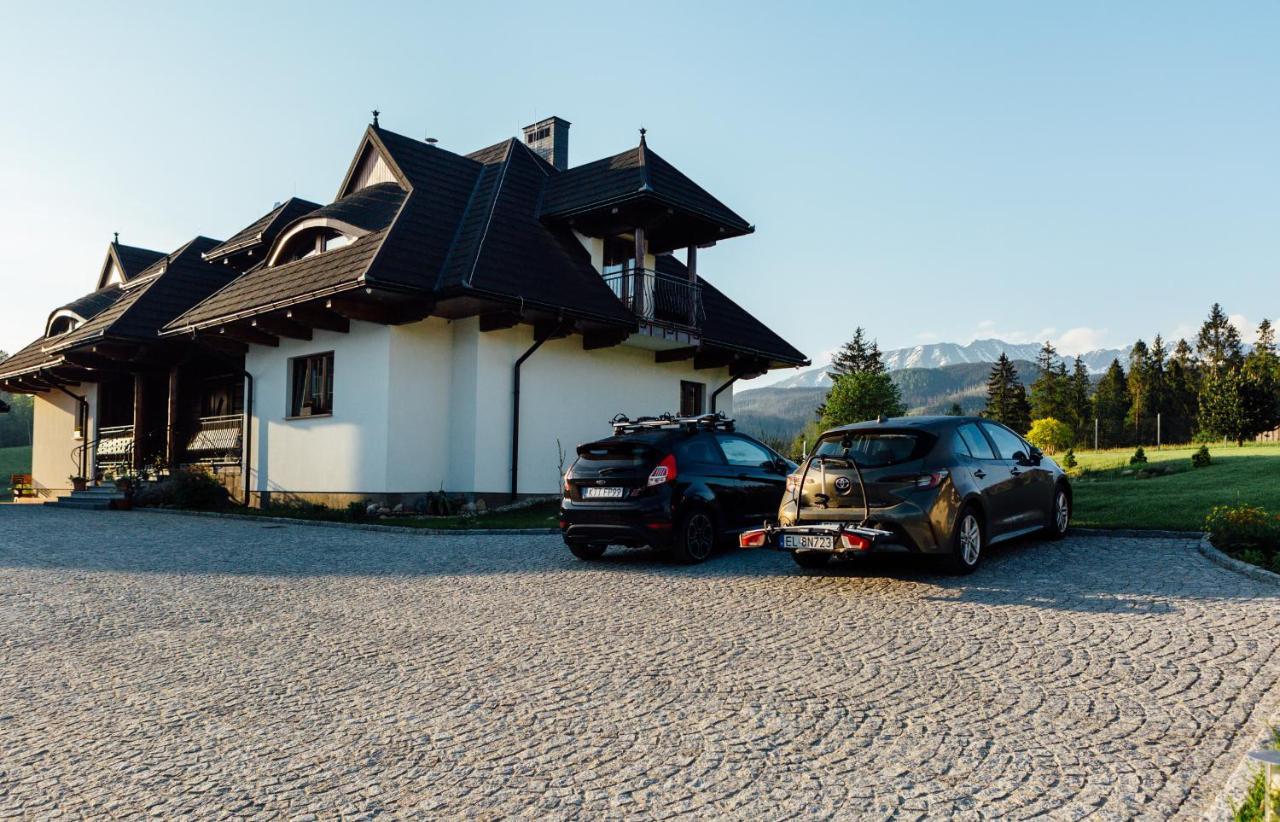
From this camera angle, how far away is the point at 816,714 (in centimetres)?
441

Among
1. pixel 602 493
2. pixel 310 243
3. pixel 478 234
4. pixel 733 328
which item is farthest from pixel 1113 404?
pixel 602 493

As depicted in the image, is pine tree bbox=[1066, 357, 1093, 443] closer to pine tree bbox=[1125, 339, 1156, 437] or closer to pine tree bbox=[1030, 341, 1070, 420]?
pine tree bbox=[1030, 341, 1070, 420]

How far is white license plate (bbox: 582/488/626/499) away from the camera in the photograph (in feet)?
32.2

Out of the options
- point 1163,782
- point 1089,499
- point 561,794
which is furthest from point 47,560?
point 1089,499

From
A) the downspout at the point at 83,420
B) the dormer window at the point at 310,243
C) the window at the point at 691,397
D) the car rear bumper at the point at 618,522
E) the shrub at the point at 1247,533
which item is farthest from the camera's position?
the downspout at the point at 83,420

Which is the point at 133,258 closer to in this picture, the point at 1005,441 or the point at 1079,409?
the point at 1005,441

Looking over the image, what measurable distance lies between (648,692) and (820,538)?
3.57 metres

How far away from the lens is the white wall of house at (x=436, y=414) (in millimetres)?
17453

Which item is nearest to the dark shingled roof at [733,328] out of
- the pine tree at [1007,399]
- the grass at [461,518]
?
the grass at [461,518]

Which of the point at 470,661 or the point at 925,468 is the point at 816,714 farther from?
the point at 925,468

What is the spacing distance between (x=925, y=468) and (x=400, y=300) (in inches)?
464

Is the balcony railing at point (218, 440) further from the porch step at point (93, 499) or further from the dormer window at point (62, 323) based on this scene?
the dormer window at point (62, 323)

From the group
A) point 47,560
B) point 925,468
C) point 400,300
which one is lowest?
point 47,560

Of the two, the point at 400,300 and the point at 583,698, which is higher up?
the point at 400,300
